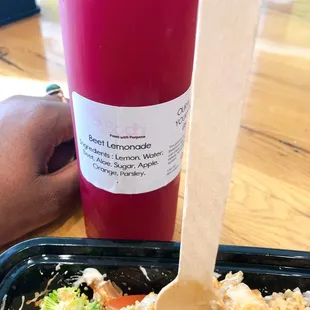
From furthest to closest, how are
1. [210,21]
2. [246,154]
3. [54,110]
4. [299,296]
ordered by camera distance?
[246,154]
[54,110]
[299,296]
[210,21]

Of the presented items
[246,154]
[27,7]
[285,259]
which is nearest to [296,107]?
[246,154]

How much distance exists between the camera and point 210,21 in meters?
0.30

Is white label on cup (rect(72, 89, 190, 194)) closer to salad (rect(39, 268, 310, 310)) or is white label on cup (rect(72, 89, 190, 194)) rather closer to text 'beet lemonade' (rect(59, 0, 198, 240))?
text 'beet lemonade' (rect(59, 0, 198, 240))

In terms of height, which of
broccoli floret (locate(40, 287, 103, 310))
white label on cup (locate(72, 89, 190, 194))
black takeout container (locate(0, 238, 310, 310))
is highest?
white label on cup (locate(72, 89, 190, 194))

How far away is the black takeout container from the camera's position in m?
0.52

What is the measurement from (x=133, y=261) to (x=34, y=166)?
18 cm

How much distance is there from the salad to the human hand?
11cm

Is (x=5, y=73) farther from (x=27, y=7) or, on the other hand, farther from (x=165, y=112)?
(x=165, y=112)

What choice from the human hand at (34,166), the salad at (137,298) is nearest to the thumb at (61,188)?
the human hand at (34,166)

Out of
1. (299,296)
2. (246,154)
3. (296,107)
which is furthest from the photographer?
(296,107)

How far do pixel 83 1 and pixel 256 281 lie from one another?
1.15ft

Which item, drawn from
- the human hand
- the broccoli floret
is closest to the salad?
the broccoli floret

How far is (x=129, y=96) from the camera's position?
448 millimetres

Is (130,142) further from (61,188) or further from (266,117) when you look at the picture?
(266,117)
